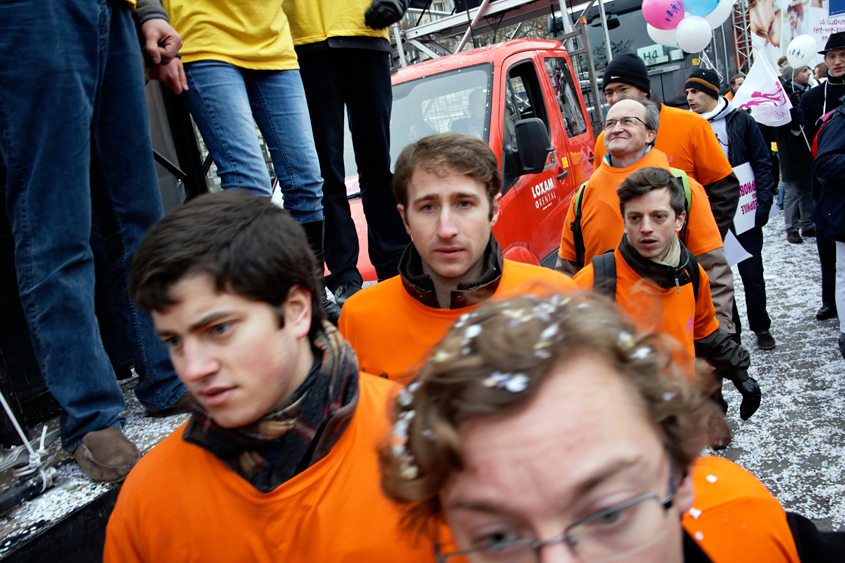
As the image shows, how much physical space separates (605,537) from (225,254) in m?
1.03

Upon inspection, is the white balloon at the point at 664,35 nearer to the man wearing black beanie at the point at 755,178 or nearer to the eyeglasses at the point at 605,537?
the man wearing black beanie at the point at 755,178

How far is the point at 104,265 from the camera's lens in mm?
2855

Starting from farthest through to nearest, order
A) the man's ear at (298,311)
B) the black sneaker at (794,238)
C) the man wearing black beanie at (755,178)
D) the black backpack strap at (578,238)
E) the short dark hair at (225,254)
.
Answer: the black sneaker at (794,238) < the man wearing black beanie at (755,178) < the black backpack strap at (578,238) < the man's ear at (298,311) < the short dark hair at (225,254)

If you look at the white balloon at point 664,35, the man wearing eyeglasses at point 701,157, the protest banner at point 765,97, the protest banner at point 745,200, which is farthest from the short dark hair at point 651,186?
the white balloon at point 664,35

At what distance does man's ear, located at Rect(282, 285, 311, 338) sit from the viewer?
5.10 feet

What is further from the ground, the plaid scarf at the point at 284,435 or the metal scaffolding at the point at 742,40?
the plaid scarf at the point at 284,435

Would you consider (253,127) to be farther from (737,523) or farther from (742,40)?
(742,40)

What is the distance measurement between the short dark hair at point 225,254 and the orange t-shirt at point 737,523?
0.99 meters

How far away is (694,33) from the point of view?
27.0 ft

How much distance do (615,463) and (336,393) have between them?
0.75 m

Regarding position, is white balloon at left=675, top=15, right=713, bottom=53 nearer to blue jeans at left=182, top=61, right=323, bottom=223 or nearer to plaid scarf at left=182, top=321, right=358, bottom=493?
blue jeans at left=182, top=61, right=323, bottom=223

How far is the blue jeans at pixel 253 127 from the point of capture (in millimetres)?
2402

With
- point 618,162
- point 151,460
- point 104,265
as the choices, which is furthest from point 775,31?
point 151,460

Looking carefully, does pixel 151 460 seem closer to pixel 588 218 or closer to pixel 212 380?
pixel 212 380
